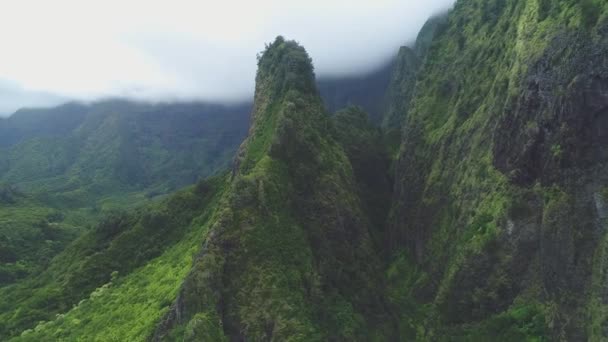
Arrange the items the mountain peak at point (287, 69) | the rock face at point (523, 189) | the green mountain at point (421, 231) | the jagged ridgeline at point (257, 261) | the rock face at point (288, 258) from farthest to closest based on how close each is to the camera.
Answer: the mountain peak at point (287, 69) → the jagged ridgeline at point (257, 261) → the rock face at point (288, 258) → the green mountain at point (421, 231) → the rock face at point (523, 189)

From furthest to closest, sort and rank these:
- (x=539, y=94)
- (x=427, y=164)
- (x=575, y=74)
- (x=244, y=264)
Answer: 1. (x=427, y=164)
2. (x=244, y=264)
3. (x=539, y=94)
4. (x=575, y=74)

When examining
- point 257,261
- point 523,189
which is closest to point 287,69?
point 257,261

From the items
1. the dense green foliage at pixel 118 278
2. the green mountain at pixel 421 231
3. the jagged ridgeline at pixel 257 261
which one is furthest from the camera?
the dense green foliage at pixel 118 278

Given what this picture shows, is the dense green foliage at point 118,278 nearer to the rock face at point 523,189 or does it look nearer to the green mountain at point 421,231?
the green mountain at point 421,231

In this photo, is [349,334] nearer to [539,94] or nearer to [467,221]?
[467,221]

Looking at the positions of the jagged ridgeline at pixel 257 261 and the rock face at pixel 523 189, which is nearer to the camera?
the rock face at pixel 523 189

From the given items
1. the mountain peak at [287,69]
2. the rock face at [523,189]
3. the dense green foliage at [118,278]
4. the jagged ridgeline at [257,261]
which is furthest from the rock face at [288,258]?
the dense green foliage at [118,278]

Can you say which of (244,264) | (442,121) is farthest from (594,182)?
(442,121)

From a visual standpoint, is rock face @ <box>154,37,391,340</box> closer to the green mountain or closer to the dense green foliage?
the green mountain
